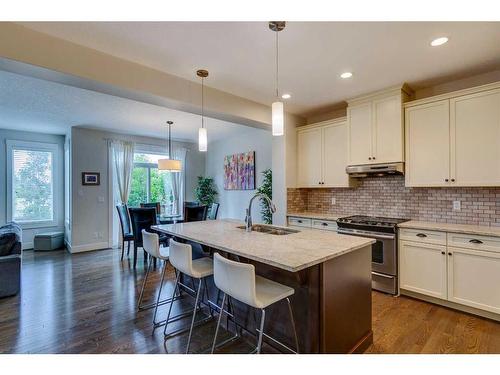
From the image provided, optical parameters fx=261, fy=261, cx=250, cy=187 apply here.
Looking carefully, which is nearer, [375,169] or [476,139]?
[476,139]

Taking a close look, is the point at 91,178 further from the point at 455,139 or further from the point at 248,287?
the point at 455,139

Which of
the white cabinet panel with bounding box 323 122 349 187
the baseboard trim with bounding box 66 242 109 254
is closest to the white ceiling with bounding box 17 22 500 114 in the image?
the white cabinet panel with bounding box 323 122 349 187

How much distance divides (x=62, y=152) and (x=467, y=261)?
24.9ft

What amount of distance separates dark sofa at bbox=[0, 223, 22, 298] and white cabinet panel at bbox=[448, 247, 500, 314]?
493cm

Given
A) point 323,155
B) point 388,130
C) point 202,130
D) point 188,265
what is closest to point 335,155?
point 323,155

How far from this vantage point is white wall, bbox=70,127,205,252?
5305 millimetres

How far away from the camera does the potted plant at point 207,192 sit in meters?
6.87

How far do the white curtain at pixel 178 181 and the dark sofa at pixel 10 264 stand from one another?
3565mm

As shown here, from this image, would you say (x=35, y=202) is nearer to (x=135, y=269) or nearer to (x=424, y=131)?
(x=135, y=269)

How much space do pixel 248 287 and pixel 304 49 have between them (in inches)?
81.6

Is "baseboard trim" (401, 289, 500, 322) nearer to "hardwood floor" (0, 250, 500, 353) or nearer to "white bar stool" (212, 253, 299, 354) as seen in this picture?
"hardwood floor" (0, 250, 500, 353)

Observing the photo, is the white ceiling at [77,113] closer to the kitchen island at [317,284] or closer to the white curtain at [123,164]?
the white curtain at [123,164]

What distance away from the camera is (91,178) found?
5.52 m
